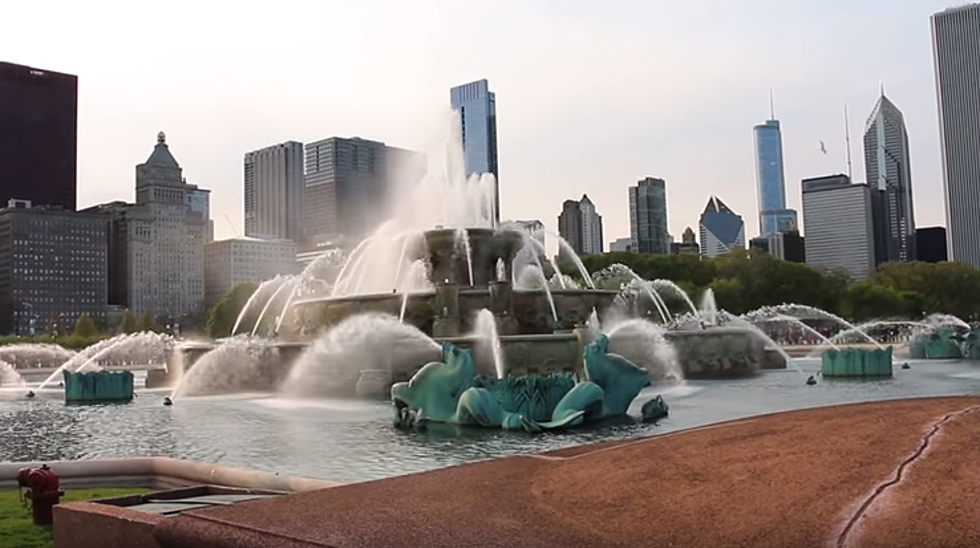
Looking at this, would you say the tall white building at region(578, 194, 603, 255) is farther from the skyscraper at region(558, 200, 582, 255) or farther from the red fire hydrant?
the red fire hydrant

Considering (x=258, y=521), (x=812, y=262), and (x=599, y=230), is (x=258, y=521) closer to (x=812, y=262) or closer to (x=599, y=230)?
(x=599, y=230)

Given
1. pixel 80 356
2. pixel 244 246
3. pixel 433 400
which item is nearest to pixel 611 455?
pixel 433 400

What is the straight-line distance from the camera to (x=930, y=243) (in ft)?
625

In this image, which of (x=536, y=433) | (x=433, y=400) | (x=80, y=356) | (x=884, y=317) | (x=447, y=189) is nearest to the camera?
(x=536, y=433)

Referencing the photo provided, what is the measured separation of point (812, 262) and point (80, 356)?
160 metres

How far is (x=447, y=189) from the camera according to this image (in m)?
36.2

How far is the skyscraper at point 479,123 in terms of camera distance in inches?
6412

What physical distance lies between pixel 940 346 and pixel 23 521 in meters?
36.2

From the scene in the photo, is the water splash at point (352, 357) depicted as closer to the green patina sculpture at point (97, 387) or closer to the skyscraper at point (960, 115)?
the green patina sculpture at point (97, 387)

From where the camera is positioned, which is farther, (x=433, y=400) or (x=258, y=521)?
(x=433, y=400)

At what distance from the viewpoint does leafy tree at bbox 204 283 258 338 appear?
7850cm

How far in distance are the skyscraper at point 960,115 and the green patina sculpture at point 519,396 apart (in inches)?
6549

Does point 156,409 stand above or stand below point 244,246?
below

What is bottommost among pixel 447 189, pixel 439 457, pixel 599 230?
pixel 439 457
